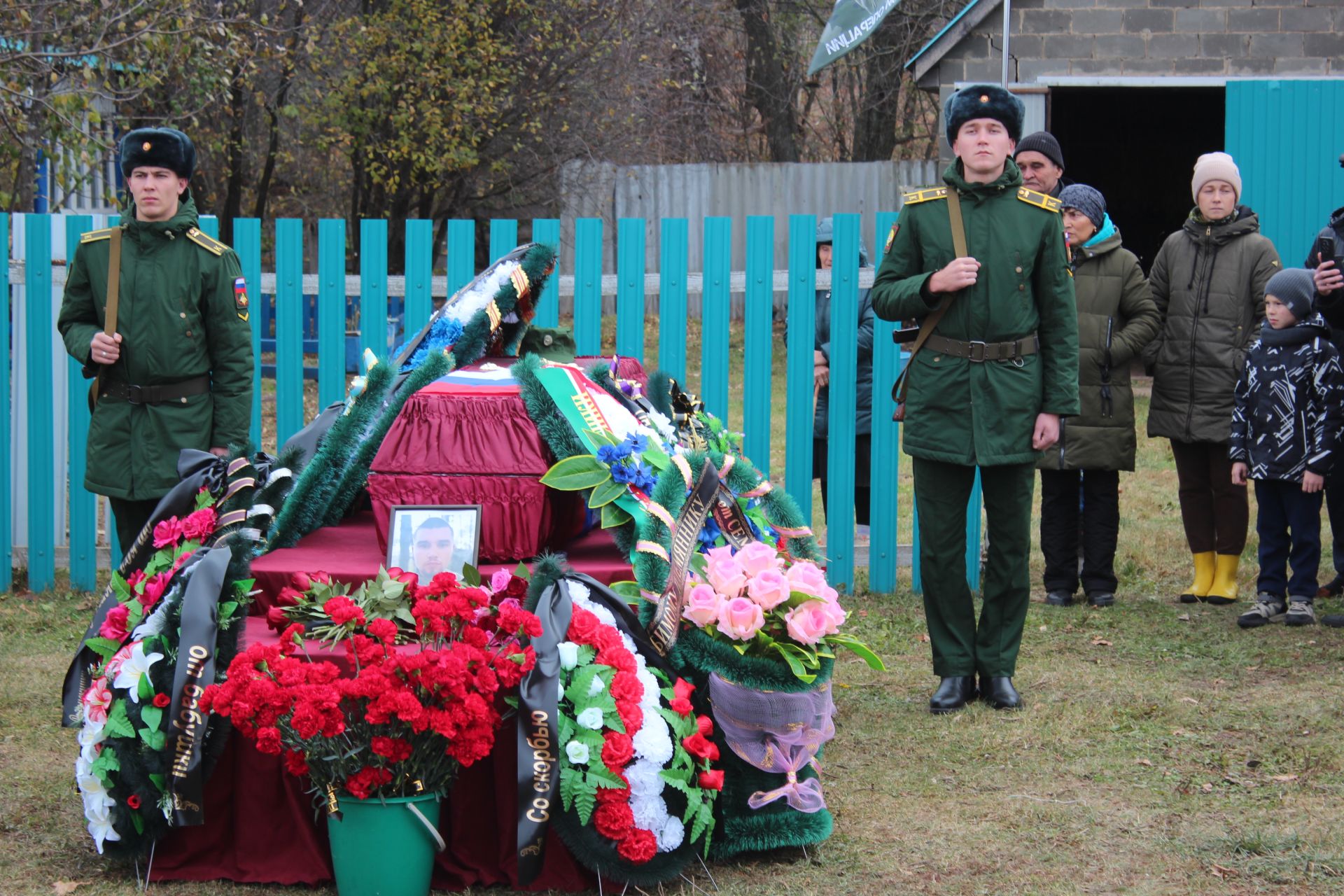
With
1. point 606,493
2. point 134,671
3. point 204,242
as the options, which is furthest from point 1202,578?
point 134,671

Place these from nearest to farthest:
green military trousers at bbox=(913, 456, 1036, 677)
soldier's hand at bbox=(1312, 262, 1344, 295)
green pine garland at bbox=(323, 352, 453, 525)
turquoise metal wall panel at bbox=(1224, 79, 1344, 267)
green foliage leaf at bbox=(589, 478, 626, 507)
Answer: green foliage leaf at bbox=(589, 478, 626, 507) → green pine garland at bbox=(323, 352, 453, 525) → green military trousers at bbox=(913, 456, 1036, 677) → soldier's hand at bbox=(1312, 262, 1344, 295) → turquoise metal wall panel at bbox=(1224, 79, 1344, 267)

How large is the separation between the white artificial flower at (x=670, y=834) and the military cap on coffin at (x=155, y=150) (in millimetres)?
2854

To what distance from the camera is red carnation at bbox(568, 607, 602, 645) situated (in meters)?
3.24

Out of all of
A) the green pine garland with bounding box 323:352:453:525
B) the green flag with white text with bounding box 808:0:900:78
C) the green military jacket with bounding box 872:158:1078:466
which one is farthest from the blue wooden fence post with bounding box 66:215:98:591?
the green flag with white text with bounding box 808:0:900:78

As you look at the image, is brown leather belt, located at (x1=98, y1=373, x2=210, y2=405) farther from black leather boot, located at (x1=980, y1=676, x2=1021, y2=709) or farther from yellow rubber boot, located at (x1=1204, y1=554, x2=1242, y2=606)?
yellow rubber boot, located at (x1=1204, y1=554, x2=1242, y2=606)

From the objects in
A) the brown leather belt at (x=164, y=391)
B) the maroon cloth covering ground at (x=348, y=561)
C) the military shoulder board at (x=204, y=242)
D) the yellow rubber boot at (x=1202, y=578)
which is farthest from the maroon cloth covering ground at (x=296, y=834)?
the yellow rubber boot at (x=1202, y=578)

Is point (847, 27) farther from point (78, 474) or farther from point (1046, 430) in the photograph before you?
point (1046, 430)

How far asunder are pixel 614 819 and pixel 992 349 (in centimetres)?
208

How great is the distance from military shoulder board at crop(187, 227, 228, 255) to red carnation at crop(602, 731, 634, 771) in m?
2.61

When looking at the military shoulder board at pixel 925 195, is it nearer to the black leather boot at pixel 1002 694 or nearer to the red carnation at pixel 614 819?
the black leather boot at pixel 1002 694

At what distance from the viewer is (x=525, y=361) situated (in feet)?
12.7

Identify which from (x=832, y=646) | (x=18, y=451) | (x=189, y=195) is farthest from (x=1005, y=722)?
(x=18, y=451)

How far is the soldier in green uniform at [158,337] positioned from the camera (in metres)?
4.87

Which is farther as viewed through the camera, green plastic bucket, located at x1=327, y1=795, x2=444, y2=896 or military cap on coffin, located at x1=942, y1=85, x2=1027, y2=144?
military cap on coffin, located at x1=942, y1=85, x2=1027, y2=144
